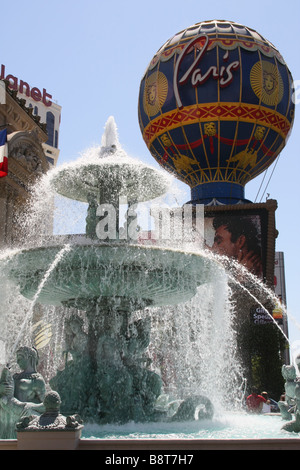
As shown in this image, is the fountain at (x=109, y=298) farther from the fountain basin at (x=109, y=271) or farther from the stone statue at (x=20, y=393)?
the stone statue at (x=20, y=393)

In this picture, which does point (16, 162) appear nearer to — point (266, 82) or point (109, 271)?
point (266, 82)

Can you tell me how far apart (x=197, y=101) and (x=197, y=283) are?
973 inches

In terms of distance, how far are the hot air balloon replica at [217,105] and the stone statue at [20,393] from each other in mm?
26797

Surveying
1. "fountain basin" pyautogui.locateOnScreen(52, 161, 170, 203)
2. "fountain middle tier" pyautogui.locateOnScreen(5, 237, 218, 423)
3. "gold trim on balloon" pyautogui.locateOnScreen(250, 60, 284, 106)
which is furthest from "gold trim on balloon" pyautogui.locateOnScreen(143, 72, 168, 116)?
"fountain middle tier" pyautogui.locateOnScreen(5, 237, 218, 423)

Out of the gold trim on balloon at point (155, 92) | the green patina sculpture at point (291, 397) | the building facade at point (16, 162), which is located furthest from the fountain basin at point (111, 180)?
the gold trim on balloon at point (155, 92)

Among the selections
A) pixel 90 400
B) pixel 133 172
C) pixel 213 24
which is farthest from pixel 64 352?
pixel 213 24

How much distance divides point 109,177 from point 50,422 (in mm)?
6179

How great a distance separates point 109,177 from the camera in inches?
463

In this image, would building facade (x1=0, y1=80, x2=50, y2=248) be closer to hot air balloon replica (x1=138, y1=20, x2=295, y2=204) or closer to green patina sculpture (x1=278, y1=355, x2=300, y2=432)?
hot air balloon replica (x1=138, y1=20, x2=295, y2=204)

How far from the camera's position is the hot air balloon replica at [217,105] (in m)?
33.9

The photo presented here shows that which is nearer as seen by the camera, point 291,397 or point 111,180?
point 291,397

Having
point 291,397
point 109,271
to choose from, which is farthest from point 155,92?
point 291,397

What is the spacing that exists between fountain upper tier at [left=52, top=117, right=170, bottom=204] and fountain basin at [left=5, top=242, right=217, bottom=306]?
6.42 feet
